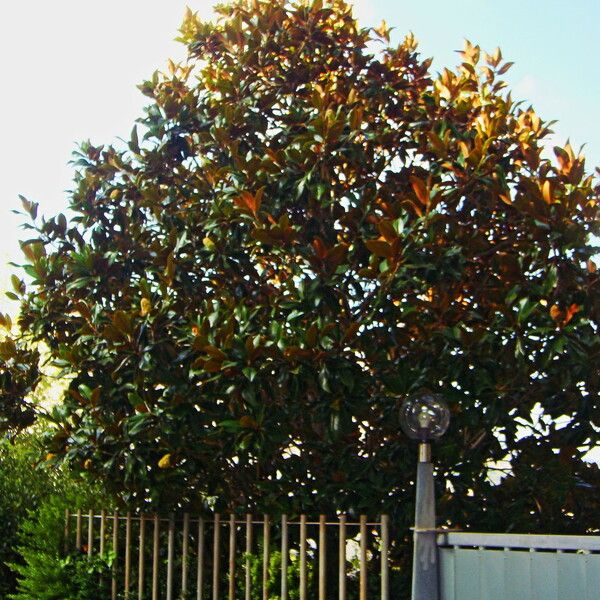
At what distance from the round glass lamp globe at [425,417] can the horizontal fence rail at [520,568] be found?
814 millimetres

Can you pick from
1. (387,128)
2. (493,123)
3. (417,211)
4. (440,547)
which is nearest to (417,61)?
(387,128)

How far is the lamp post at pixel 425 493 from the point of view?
8.27 meters

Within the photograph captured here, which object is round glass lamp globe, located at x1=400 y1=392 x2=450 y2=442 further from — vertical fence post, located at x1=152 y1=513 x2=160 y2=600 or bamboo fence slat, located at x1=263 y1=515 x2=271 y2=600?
vertical fence post, located at x1=152 y1=513 x2=160 y2=600

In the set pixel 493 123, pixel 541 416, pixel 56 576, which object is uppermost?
pixel 493 123

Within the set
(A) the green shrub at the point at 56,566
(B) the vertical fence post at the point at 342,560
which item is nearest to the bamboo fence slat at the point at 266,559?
(B) the vertical fence post at the point at 342,560

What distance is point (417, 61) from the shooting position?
12.7 m

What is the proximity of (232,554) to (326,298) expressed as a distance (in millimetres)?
2666

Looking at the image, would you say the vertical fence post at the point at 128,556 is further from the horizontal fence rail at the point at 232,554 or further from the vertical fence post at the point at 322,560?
the vertical fence post at the point at 322,560

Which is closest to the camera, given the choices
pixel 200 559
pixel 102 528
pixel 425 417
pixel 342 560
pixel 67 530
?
pixel 425 417

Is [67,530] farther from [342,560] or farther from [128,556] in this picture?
[342,560]

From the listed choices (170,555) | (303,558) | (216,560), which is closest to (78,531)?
(170,555)

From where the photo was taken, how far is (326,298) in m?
10.0

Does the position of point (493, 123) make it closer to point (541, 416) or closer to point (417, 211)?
point (417, 211)

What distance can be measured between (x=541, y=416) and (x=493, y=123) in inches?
122
